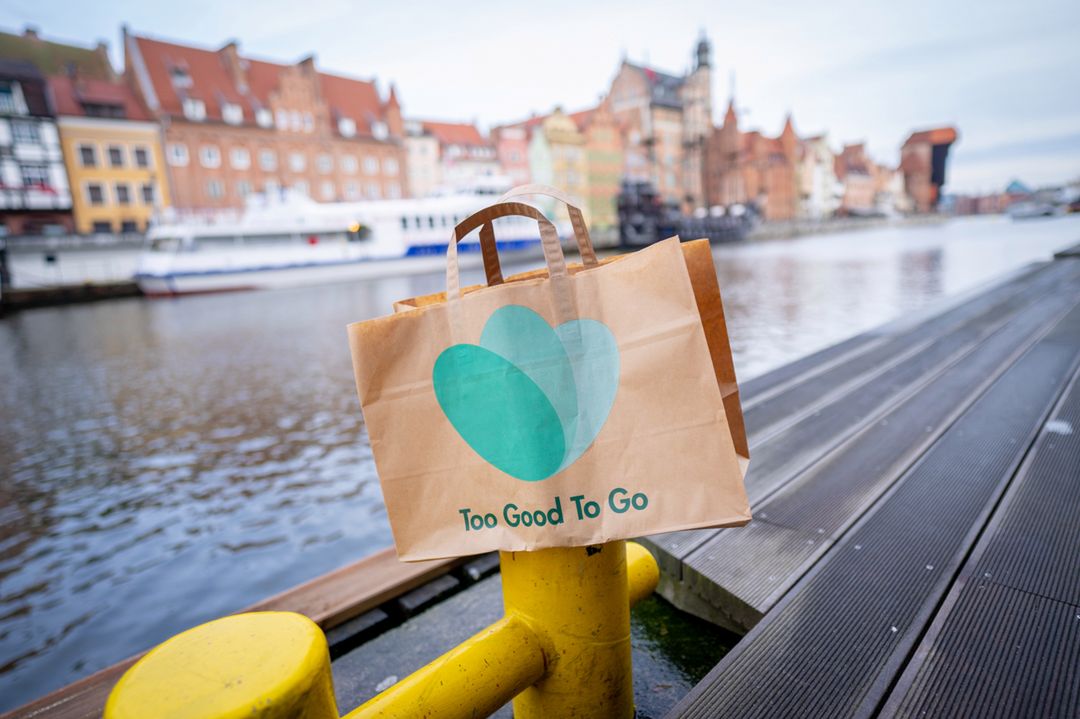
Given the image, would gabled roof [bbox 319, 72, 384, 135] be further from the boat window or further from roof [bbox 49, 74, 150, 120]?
the boat window

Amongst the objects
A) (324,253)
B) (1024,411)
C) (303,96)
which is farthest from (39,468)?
(303,96)

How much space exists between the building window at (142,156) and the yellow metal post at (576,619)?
42.5 meters

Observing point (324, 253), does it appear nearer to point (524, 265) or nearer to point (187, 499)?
point (524, 265)

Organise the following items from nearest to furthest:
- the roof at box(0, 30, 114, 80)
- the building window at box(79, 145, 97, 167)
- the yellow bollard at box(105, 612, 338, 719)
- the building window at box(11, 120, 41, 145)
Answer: the yellow bollard at box(105, 612, 338, 719)
the building window at box(11, 120, 41, 145)
the building window at box(79, 145, 97, 167)
the roof at box(0, 30, 114, 80)

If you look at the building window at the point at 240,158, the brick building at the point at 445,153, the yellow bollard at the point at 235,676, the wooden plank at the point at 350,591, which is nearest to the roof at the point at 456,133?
the brick building at the point at 445,153

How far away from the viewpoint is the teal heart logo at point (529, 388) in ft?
3.67

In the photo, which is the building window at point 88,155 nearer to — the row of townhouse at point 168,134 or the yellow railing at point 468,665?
the row of townhouse at point 168,134

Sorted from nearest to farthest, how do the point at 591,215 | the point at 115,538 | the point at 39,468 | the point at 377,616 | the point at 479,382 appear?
the point at 479,382, the point at 377,616, the point at 115,538, the point at 39,468, the point at 591,215

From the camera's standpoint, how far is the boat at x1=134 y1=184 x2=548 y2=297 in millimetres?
26281

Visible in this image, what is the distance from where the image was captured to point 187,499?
15.9 ft

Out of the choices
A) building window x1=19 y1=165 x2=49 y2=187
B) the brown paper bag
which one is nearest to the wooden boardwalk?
the brown paper bag

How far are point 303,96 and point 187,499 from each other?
43.4m

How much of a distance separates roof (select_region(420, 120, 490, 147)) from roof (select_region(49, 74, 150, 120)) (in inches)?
906

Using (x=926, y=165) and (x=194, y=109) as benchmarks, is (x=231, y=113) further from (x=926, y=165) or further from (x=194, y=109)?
(x=926, y=165)
